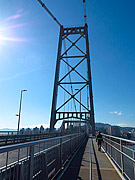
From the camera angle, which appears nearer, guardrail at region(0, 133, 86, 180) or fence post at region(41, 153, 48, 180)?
guardrail at region(0, 133, 86, 180)

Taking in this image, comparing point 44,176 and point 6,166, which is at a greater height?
point 6,166

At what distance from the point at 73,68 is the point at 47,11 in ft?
50.6

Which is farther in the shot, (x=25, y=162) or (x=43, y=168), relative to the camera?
(x=43, y=168)

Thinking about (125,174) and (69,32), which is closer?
(125,174)

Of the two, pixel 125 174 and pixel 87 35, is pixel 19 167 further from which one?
pixel 87 35

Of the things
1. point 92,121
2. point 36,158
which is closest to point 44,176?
point 36,158

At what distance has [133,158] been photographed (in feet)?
13.3

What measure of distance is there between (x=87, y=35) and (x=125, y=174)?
34559 millimetres

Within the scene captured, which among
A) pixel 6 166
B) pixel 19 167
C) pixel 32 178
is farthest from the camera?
pixel 32 178

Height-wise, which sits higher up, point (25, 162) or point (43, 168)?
point (25, 162)

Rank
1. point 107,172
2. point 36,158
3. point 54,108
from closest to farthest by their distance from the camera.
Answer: point 36,158 → point 107,172 → point 54,108

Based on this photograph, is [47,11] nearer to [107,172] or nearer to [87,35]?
[87,35]

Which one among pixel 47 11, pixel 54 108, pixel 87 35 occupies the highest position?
pixel 47 11

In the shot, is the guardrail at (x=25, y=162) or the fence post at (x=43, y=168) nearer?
the guardrail at (x=25, y=162)
